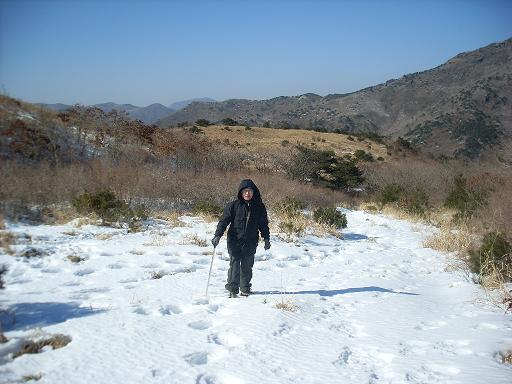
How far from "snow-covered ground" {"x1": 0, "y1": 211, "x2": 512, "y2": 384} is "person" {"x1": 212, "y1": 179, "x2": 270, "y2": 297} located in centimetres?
34

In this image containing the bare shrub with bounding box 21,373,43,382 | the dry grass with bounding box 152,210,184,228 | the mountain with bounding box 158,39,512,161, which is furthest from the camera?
the mountain with bounding box 158,39,512,161

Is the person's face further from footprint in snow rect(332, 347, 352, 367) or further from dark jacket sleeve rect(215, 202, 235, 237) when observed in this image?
footprint in snow rect(332, 347, 352, 367)

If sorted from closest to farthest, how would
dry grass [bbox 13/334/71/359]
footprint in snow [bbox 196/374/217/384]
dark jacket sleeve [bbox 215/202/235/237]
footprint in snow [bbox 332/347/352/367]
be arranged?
footprint in snow [bbox 196/374/217/384] → dry grass [bbox 13/334/71/359] → footprint in snow [bbox 332/347/352/367] → dark jacket sleeve [bbox 215/202/235/237]

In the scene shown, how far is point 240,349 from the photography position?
4.14 metres

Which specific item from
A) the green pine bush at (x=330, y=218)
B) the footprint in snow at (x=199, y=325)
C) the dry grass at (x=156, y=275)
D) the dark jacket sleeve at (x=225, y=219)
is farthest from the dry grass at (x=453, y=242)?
the footprint in snow at (x=199, y=325)

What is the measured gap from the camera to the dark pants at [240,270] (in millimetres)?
6012

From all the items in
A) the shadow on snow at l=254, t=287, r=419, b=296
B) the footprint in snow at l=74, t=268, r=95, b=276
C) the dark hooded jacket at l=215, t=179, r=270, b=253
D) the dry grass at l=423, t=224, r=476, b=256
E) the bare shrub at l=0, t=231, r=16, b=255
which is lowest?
the dry grass at l=423, t=224, r=476, b=256

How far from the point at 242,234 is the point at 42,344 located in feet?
9.79

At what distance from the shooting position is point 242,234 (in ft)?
20.1

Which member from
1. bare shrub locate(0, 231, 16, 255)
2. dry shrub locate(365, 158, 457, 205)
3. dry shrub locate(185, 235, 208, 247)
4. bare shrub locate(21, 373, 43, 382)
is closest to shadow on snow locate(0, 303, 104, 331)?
bare shrub locate(21, 373, 43, 382)

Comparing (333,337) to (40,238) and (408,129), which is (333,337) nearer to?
(40,238)

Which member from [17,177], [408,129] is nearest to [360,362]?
[17,177]

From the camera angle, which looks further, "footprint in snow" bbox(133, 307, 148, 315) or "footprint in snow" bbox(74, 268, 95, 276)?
"footprint in snow" bbox(74, 268, 95, 276)

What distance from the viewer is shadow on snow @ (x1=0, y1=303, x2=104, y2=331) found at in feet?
13.7
